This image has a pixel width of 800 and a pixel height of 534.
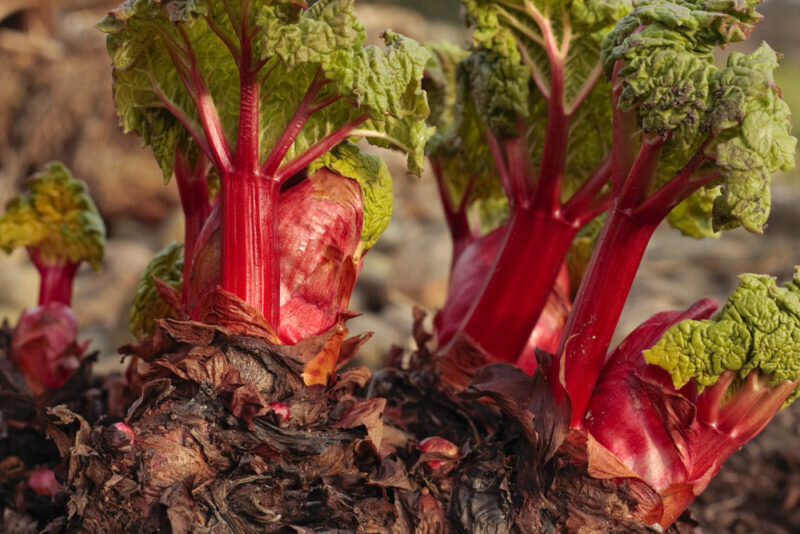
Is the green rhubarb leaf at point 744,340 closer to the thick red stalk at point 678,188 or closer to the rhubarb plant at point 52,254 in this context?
the thick red stalk at point 678,188

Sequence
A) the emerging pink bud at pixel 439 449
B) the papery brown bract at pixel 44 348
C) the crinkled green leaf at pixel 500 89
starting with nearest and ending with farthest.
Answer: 1. the emerging pink bud at pixel 439 449
2. the crinkled green leaf at pixel 500 89
3. the papery brown bract at pixel 44 348

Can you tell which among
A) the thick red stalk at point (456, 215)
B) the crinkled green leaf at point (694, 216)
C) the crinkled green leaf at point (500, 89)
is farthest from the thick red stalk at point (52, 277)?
the crinkled green leaf at point (694, 216)

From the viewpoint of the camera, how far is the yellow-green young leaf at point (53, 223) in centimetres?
212

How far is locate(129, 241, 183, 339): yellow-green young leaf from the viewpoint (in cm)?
188

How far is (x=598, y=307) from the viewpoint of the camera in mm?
1548

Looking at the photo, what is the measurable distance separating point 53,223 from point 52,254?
→ 89 millimetres

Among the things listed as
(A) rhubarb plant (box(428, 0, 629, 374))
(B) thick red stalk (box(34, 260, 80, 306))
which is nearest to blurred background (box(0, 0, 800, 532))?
(B) thick red stalk (box(34, 260, 80, 306))

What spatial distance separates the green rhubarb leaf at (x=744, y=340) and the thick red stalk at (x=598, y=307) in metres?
0.12

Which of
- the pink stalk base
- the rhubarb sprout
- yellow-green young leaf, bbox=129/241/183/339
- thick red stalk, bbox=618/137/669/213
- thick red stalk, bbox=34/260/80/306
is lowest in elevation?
thick red stalk, bbox=34/260/80/306

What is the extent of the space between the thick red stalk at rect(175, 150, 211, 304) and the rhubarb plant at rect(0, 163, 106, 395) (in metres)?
0.55

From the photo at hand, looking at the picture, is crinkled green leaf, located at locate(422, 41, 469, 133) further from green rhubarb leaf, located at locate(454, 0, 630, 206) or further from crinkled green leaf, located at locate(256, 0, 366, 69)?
crinkled green leaf, located at locate(256, 0, 366, 69)

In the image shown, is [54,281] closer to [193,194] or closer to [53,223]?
[53,223]

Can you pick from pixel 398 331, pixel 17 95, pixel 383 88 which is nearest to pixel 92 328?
pixel 398 331

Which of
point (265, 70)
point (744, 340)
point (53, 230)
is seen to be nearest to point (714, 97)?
point (744, 340)
